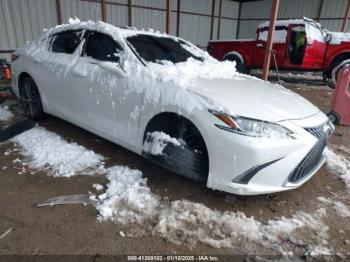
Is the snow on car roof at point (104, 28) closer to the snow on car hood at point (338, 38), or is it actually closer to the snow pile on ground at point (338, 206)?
the snow pile on ground at point (338, 206)

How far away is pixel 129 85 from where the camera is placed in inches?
117

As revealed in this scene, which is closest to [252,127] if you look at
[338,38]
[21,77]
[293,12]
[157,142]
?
[157,142]

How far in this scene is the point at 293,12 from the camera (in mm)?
16281

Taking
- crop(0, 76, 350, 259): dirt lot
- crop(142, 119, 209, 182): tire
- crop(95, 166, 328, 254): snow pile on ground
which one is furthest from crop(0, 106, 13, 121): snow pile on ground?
crop(142, 119, 209, 182): tire

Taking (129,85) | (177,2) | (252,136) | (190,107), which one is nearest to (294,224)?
(252,136)

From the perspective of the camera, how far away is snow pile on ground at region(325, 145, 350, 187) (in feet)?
11.0

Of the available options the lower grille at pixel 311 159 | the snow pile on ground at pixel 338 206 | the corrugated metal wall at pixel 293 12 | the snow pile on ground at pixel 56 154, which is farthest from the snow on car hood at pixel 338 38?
the snow pile on ground at pixel 56 154

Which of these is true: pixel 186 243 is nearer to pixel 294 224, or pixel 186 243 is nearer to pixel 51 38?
pixel 294 224

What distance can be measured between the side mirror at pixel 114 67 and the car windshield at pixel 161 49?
0.88 ft

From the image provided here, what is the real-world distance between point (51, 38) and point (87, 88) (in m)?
1.36

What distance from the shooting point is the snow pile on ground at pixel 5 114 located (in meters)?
4.71

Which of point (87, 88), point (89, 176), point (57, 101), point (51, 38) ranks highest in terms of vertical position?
point (51, 38)

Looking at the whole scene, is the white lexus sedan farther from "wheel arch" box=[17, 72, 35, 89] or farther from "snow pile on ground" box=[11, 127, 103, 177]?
"wheel arch" box=[17, 72, 35, 89]

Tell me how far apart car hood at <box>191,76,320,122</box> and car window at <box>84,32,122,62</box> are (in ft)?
3.52
